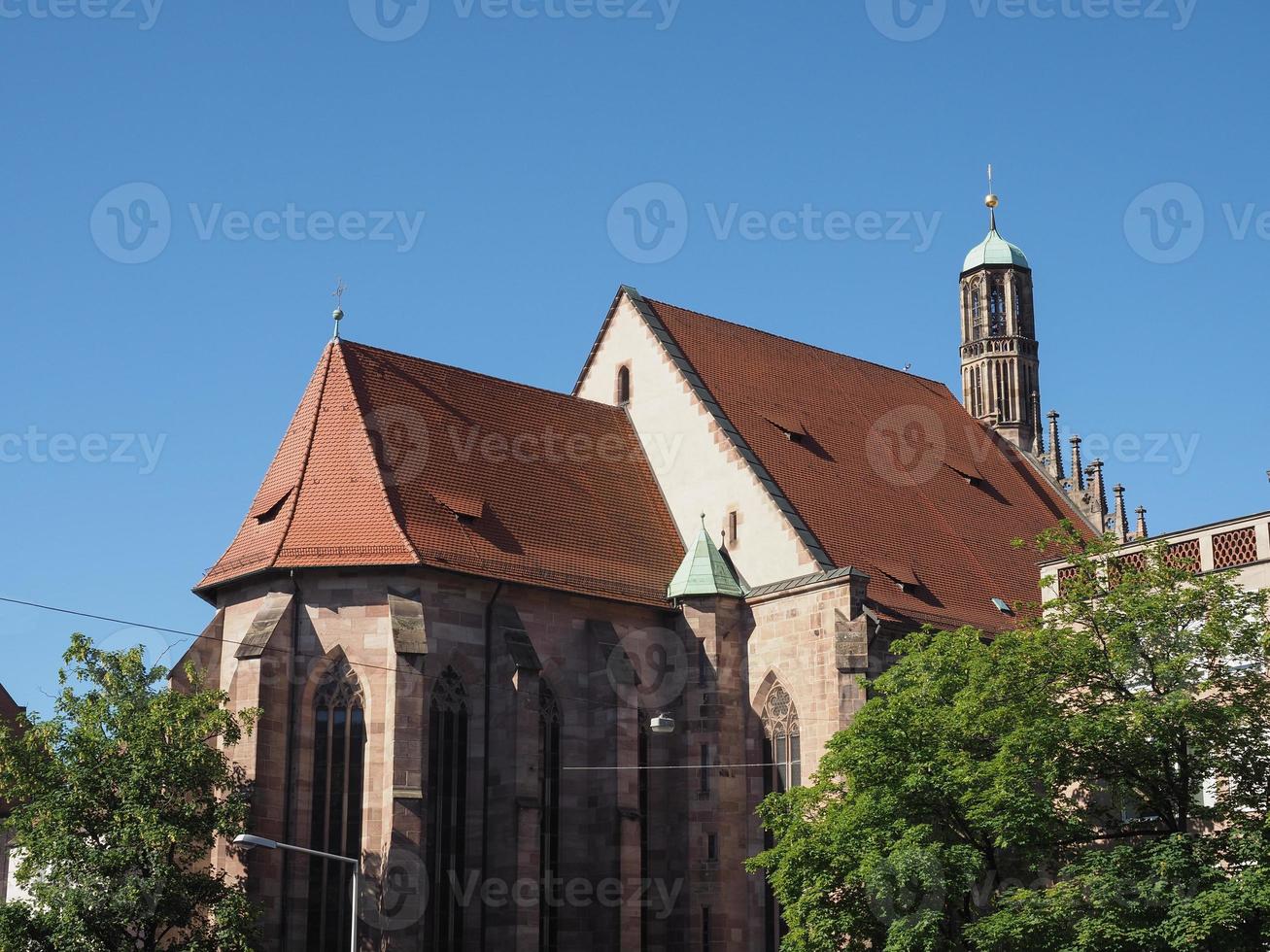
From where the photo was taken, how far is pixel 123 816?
27406 mm

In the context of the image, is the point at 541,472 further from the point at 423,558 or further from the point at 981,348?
the point at 981,348

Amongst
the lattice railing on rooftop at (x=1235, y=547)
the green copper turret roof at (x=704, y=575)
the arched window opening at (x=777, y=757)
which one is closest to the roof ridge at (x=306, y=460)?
the green copper turret roof at (x=704, y=575)

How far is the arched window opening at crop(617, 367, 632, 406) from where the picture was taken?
4016cm

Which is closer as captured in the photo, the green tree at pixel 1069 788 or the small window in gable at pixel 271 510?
the green tree at pixel 1069 788

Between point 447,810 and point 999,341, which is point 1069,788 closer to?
point 447,810

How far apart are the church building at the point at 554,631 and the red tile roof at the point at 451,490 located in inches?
2.9

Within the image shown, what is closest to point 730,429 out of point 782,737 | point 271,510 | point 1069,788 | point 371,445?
point 782,737

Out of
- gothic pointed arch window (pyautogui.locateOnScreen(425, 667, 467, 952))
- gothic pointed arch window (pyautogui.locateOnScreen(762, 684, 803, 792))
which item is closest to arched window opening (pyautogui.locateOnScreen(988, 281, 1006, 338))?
gothic pointed arch window (pyautogui.locateOnScreen(762, 684, 803, 792))

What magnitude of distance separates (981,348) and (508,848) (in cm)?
2467

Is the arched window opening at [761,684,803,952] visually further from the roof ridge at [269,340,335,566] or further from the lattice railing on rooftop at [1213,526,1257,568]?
the lattice railing on rooftop at [1213,526,1257,568]

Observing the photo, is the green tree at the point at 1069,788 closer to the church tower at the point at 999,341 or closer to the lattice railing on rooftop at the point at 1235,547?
the lattice railing on rooftop at the point at 1235,547

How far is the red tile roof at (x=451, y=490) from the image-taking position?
106 ft

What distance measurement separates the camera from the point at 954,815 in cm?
2459

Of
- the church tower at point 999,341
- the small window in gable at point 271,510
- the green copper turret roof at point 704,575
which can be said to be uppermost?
the church tower at point 999,341
